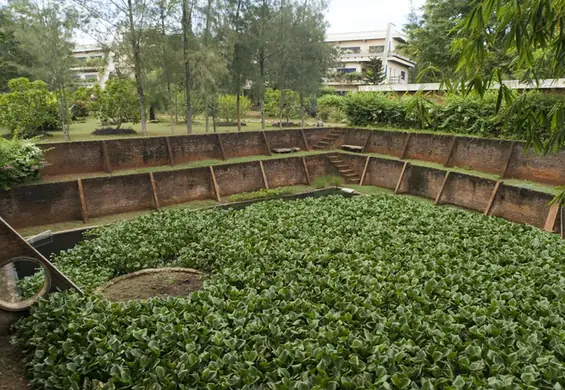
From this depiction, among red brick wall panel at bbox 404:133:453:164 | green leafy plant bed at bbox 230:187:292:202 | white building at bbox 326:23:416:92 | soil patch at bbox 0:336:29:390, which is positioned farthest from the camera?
white building at bbox 326:23:416:92

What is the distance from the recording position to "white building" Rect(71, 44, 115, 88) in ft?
51.5

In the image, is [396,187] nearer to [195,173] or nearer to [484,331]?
[195,173]

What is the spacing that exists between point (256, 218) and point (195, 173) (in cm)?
389

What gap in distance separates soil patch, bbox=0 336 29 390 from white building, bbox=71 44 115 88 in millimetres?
12520

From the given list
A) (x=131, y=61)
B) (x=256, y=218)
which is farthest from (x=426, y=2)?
(x=256, y=218)

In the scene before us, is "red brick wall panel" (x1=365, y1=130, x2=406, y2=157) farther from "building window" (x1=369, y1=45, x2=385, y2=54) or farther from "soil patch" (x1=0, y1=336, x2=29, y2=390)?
"building window" (x1=369, y1=45, x2=385, y2=54)

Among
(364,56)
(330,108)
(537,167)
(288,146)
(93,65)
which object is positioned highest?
(364,56)

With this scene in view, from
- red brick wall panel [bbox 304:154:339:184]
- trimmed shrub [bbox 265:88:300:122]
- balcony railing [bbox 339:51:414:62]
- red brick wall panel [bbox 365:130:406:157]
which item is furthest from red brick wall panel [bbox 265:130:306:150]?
balcony railing [bbox 339:51:414:62]

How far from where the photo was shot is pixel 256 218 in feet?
26.3

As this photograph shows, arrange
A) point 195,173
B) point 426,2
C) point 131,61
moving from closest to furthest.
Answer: point 195,173
point 131,61
point 426,2

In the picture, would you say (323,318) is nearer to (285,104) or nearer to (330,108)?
(330,108)

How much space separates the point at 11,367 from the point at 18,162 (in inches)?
242

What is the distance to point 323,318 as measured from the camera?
13.5 ft

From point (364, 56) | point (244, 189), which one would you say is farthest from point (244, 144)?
point (364, 56)
